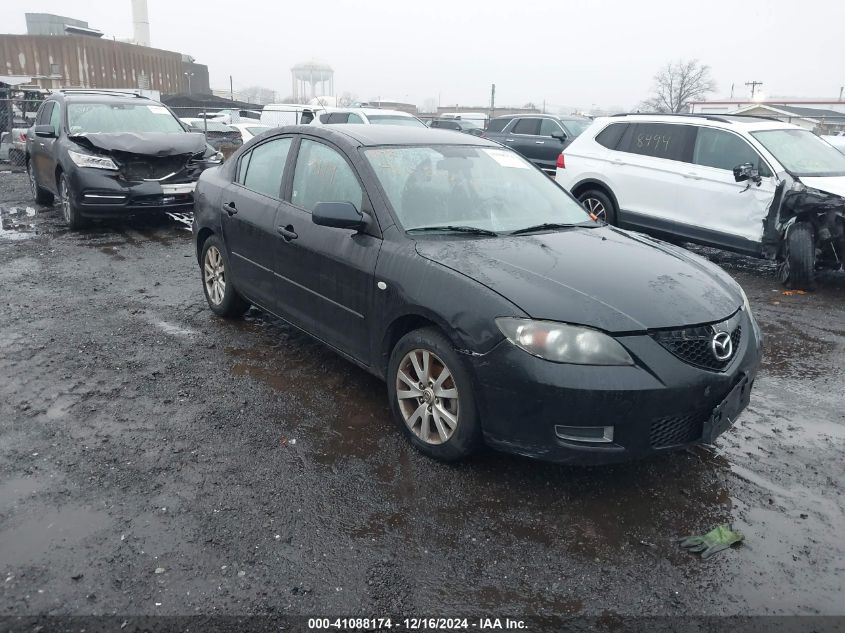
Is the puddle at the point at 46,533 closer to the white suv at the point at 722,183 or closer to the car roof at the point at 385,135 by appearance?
the car roof at the point at 385,135

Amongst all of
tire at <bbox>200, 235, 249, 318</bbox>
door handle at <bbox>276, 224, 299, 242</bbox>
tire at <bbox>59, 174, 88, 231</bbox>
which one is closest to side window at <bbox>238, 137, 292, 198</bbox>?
door handle at <bbox>276, 224, 299, 242</bbox>

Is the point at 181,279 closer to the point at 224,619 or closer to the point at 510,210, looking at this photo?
the point at 510,210

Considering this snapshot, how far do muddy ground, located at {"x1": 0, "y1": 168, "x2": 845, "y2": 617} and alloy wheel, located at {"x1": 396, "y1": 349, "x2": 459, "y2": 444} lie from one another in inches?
7.5

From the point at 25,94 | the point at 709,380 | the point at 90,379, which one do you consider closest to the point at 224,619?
the point at 709,380

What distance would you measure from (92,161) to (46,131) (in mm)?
1373

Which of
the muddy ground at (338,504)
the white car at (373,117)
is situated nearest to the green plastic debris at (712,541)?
the muddy ground at (338,504)

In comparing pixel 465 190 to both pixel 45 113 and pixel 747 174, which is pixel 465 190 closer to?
pixel 747 174

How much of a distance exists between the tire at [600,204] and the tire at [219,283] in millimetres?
5345

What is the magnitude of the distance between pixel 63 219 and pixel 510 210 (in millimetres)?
8842

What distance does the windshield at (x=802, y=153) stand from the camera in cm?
768

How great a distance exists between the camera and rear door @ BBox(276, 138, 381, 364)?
3982 millimetres

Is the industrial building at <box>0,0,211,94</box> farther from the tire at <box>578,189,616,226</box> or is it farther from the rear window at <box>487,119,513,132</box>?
the tire at <box>578,189,616,226</box>

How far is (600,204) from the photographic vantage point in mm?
9289

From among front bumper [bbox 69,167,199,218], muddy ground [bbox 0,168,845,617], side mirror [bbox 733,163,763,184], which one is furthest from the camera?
front bumper [bbox 69,167,199,218]
